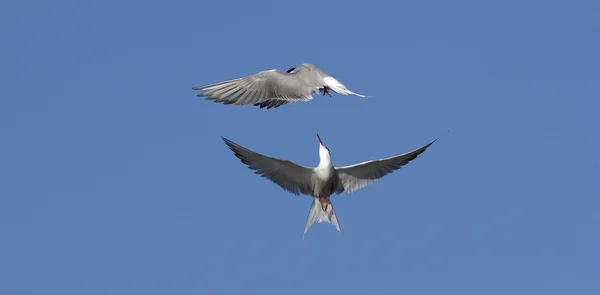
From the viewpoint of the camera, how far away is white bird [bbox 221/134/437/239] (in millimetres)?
19828

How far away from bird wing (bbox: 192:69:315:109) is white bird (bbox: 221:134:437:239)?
5.59 feet

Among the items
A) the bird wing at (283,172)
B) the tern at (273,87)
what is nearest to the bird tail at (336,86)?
the tern at (273,87)

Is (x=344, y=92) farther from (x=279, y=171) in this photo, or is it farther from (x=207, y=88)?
(x=279, y=171)

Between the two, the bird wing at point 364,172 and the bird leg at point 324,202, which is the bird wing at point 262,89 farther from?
the bird leg at point 324,202

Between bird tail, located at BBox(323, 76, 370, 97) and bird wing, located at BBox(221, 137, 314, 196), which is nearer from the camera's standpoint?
bird tail, located at BBox(323, 76, 370, 97)

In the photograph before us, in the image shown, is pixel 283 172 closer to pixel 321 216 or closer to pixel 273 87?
pixel 321 216

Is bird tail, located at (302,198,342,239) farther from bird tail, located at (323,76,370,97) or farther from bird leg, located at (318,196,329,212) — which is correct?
bird tail, located at (323,76,370,97)

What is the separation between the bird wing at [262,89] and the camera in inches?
698

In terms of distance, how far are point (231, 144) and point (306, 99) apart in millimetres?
2133

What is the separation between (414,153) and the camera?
771 inches

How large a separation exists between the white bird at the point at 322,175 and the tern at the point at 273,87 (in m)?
1.72

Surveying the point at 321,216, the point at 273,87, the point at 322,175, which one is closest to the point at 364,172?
the point at 322,175

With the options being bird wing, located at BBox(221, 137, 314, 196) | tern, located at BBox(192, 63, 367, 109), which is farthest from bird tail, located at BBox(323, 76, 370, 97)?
bird wing, located at BBox(221, 137, 314, 196)

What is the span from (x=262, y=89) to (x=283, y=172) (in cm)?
222
